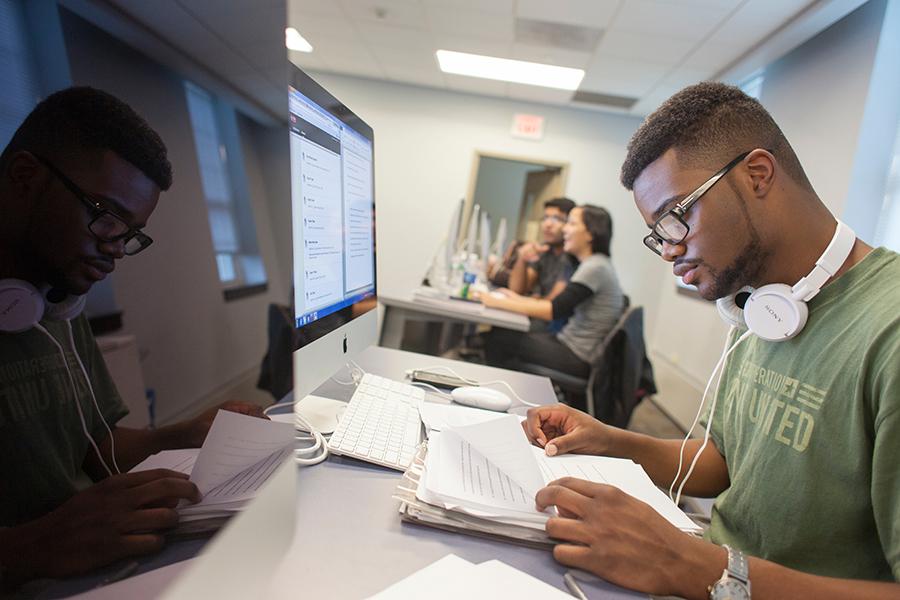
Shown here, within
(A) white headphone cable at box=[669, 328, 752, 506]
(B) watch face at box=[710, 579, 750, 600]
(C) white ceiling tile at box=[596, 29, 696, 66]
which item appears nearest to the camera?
(B) watch face at box=[710, 579, 750, 600]

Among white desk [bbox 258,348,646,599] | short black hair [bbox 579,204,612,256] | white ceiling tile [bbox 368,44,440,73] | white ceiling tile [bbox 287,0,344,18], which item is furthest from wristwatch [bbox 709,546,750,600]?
white ceiling tile [bbox 368,44,440,73]

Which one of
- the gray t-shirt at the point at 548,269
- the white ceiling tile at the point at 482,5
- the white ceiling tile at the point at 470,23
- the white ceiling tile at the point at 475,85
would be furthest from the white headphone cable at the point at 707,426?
the white ceiling tile at the point at 475,85

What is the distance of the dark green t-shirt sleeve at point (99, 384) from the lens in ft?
0.92

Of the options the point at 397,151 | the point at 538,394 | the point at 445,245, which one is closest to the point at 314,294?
the point at 538,394

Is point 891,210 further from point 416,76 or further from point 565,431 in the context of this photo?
point 416,76

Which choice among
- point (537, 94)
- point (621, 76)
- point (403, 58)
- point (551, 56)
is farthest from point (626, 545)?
point (537, 94)

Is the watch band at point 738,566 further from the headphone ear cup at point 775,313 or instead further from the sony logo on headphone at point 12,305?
the sony logo on headphone at point 12,305

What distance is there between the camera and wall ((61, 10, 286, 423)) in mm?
270

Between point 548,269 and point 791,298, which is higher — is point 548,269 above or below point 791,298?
below

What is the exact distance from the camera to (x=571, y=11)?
2791mm

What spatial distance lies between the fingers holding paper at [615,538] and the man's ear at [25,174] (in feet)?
1.76

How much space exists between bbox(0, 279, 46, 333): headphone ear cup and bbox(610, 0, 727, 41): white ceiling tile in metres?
3.23

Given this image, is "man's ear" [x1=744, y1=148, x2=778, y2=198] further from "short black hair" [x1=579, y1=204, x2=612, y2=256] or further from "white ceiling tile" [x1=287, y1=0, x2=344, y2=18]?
"white ceiling tile" [x1=287, y1=0, x2=344, y2=18]

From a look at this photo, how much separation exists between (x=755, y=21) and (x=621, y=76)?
44.9 inches
